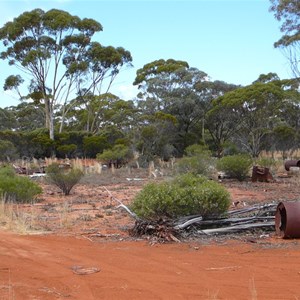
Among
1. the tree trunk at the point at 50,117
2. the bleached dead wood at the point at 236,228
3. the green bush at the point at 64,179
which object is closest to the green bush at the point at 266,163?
the green bush at the point at 64,179

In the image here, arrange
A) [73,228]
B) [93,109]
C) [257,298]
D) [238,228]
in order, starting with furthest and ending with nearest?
[93,109] < [73,228] < [238,228] < [257,298]

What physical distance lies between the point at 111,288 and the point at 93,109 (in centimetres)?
5406

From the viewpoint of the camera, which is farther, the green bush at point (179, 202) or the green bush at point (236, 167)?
the green bush at point (236, 167)

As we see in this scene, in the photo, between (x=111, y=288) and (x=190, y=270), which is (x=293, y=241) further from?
(x=111, y=288)

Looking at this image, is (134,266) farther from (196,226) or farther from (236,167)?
(236,167)

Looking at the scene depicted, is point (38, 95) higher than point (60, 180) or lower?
higher

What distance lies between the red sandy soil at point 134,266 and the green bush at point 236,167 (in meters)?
13.3

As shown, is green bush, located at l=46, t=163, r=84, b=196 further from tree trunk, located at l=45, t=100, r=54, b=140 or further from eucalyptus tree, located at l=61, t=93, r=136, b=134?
eucalyptus tree, located at l=61, t=93, r=136, b=134

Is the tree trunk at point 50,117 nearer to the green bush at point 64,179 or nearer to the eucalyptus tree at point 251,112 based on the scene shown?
the eucalyptus tree at point 251,112

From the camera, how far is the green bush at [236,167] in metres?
23.5

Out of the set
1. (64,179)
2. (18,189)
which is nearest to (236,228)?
(18,189)

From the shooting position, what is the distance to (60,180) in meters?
18.6

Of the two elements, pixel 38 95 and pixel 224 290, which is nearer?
pixel 224 290

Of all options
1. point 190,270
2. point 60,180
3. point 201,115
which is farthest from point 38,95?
point 190,270
